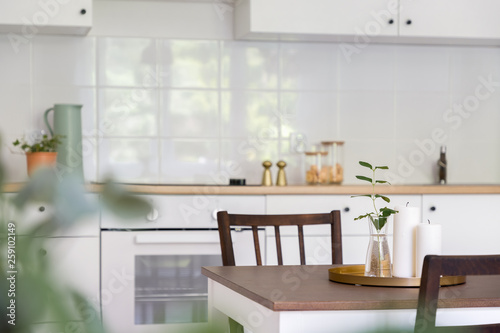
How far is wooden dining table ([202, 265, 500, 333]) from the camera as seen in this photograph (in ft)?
4.51

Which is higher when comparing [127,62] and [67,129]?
[127,62]

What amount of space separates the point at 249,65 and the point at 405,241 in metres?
2.29

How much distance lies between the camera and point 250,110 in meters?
3.83

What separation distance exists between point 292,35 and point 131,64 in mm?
843

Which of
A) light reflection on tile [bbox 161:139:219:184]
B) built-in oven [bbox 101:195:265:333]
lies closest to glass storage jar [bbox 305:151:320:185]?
light reflection on tile [bbox 161:139:219:184]

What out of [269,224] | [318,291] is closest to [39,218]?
[318,291]

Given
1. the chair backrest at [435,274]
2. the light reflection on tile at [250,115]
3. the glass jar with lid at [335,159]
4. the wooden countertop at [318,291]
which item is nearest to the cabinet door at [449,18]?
the glass jar with lid at [335,159]

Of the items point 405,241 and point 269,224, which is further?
point 269,224

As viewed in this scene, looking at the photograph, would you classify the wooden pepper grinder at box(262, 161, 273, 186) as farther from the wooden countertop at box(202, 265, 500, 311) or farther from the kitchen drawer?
the wooden countertop at box(202, 265, 500, 311)

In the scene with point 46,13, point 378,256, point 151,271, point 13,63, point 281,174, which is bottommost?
point 151,271

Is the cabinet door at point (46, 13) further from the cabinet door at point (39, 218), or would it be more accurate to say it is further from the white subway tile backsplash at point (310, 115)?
the cabinet door at point (39, 218)

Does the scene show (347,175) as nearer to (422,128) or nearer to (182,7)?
(422,128)

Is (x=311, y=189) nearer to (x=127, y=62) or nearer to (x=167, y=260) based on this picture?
(x=167, y=260)

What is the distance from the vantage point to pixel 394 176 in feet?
12.9
